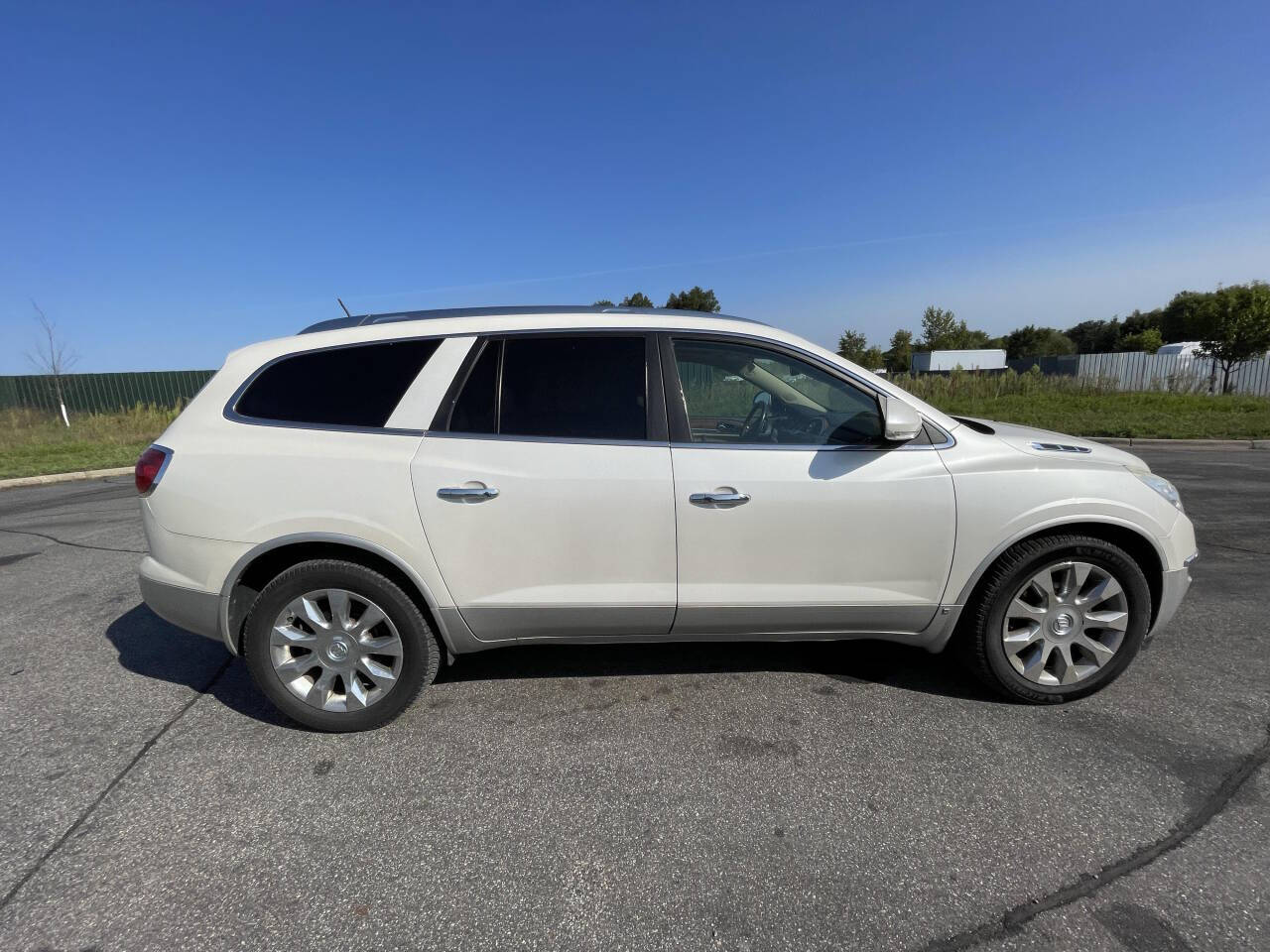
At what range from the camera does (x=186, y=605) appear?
276 cm

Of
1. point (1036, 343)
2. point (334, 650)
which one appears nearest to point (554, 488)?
point (334, 650)

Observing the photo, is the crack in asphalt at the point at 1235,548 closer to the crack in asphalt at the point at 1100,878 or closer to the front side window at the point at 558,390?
the crack in asphalt at the point at 1100,878

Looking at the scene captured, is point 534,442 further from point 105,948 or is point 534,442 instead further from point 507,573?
point 105,948

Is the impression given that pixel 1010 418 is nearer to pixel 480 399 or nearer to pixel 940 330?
pixel 480 399

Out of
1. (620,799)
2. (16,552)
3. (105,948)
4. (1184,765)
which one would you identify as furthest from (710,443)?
(16,552)

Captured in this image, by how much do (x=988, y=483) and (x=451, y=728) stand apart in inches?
102

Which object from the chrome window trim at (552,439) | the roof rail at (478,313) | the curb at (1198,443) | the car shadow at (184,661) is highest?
the roof rail at (478,313)

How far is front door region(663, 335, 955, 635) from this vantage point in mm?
2643

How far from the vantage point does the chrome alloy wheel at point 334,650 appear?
106 inches

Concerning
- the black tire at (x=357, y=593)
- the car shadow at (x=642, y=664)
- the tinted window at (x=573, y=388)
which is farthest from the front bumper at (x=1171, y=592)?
the black tire at (x=357, y=593)

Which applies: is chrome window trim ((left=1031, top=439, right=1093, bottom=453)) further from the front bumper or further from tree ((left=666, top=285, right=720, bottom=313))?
tree ((left=666, top=285, right=720, bottom=313))

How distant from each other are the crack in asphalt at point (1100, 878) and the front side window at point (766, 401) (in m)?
1.65

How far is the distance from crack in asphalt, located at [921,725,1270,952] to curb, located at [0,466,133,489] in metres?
14.7

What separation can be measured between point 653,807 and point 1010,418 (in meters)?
16.4
